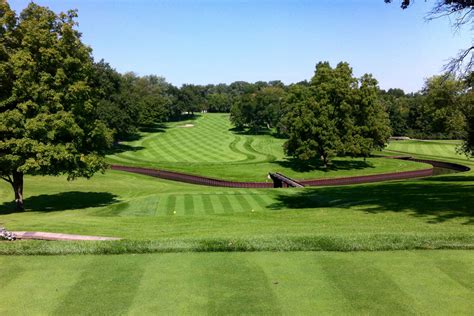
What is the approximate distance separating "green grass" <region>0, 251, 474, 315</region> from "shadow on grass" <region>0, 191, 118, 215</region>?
1930 centimetres

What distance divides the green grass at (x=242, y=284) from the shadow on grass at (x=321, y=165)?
163 feet

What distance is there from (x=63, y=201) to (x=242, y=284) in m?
26.7

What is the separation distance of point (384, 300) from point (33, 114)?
22.3m

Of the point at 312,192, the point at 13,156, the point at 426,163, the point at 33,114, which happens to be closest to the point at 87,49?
the point at 33,114

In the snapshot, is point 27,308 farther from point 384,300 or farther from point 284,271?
point 384,300

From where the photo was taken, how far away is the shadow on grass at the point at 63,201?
26.6 metres

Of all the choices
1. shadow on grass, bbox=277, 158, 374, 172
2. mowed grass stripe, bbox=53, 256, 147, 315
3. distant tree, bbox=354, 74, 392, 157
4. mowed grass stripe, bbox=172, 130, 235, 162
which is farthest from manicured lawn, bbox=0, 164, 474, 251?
mowed grass stripe, bbox=172, 130, 235, 162

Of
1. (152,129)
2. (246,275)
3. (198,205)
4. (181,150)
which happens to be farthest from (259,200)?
(152,129)

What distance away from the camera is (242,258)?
8.67 meters

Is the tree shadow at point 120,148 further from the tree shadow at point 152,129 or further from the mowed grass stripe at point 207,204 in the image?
the mowed grass stripe at point 207,204

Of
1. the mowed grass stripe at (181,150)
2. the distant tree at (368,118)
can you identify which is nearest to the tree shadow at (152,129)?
the mowed grass stripe at (181,150)

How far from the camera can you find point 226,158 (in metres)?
70.1

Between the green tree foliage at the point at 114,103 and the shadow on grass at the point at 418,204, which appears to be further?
the green tree foliage at the point at 114,103

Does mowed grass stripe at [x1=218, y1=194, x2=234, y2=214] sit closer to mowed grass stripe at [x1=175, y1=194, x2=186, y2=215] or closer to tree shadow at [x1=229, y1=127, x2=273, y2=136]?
mowed grass stripe at [x1=175, y1=194, x2=186, y2=215]
